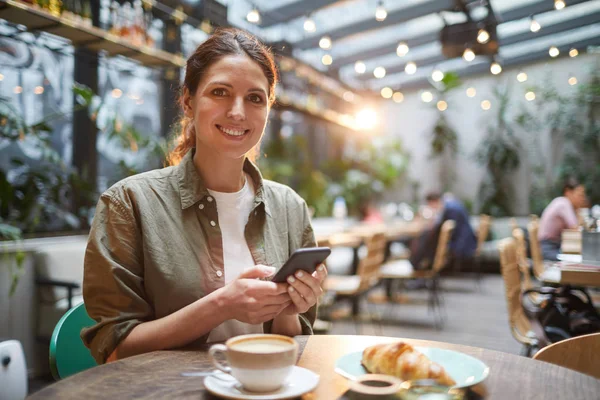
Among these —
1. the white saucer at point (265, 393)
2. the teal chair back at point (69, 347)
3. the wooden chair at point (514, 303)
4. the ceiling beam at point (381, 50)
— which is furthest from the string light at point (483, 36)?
the white saucer at point (265, 393)

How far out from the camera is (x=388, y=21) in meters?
7.46

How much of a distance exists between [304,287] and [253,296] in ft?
0.35

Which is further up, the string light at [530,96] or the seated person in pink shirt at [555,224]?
the string light at [530,96]

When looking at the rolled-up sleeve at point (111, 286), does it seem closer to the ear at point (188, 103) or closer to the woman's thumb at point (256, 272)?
the woman's thumb at point (256, 272)

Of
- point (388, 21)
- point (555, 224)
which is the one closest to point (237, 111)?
point (555, 224)

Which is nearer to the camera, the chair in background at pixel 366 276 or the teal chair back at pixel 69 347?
the teal chair back at pixel 69 347

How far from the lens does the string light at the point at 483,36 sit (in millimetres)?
5726

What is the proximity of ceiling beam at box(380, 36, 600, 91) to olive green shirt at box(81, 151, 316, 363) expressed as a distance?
792 cm

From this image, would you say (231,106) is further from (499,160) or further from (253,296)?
(499,160)

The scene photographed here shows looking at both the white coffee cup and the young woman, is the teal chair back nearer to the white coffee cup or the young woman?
the young woman

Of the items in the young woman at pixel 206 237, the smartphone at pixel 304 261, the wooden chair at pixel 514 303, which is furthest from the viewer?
the wooden chair at pixel 514 303

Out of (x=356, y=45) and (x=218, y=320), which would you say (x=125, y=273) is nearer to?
(x=218, y=320)

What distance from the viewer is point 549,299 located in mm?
2564

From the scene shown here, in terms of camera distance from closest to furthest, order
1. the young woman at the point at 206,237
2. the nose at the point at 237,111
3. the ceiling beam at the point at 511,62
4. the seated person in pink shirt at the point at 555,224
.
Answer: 1. the young woman at the point at 206,237
2. the nose at the point at 237,111
3. the seated person in pink shirt at the point at 555,224
4. the ceiling beam at the point at 511,62
